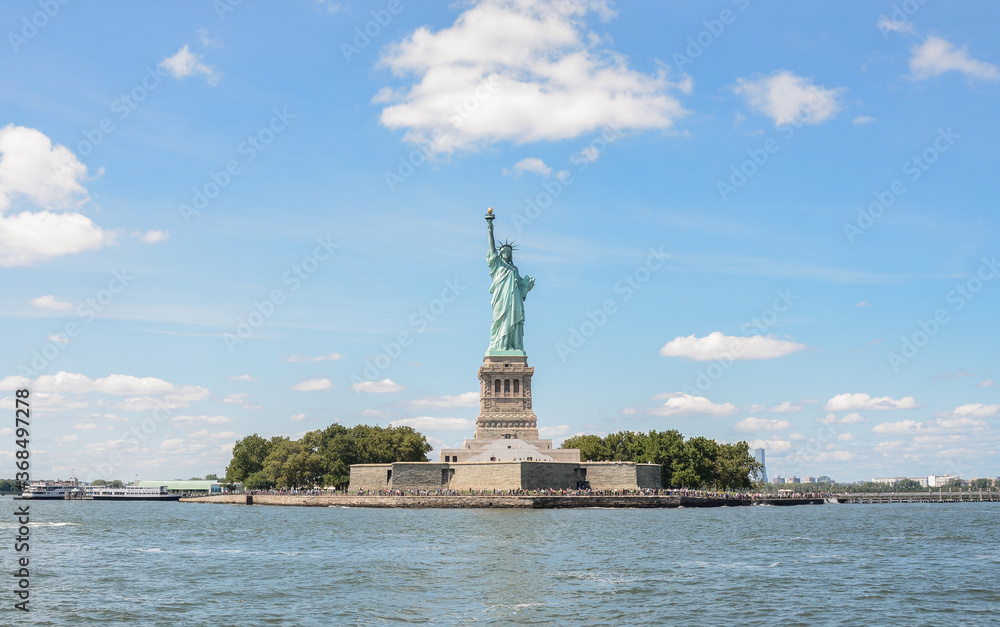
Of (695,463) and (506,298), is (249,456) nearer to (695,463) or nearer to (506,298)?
(506,298)

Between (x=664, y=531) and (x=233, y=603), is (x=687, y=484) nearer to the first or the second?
(x=664, y=531)

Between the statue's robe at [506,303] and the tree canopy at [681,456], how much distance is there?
16.5 m

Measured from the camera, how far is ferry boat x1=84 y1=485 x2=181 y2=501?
507 feet

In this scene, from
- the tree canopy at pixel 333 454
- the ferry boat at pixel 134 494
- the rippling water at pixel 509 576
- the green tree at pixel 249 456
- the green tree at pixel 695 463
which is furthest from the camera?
the ferry boat at pixel 134 494

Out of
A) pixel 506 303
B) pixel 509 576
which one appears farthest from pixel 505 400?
pixel 509 576

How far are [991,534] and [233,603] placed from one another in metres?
51.6

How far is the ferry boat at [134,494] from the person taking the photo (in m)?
155

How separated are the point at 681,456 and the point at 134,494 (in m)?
102

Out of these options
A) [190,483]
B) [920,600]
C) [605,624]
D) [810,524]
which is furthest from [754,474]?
[190,483]

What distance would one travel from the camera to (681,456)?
102625 millimetres

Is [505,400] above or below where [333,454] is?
above

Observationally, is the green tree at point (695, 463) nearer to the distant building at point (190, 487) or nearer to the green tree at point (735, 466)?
the green tree at point (735, 466)

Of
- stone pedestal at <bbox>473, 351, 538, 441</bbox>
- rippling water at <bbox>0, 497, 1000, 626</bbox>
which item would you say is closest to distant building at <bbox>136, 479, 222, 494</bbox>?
stone pedestal at <bbox>473, 351, 538, 441</bbox>

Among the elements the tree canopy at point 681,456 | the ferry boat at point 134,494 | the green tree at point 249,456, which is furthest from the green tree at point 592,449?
the ferry boat at point 134,494
